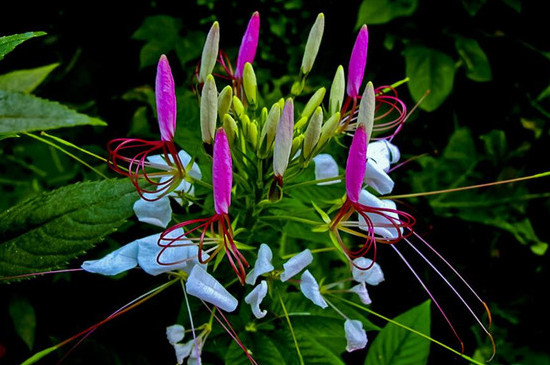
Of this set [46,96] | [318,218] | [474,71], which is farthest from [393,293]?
[46,96]

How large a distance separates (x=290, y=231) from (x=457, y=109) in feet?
2.86

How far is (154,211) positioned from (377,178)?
305mm

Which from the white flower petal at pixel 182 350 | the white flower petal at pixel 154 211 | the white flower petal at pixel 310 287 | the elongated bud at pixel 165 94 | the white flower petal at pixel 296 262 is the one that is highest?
the elongated bud at pixel 165 94

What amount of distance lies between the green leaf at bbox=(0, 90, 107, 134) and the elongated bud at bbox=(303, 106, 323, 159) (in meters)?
0.27

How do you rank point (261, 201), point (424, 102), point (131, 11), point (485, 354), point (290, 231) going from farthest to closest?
1. point (131, 11)
2. point (485, 354)
3. point (424, 102)
4. point (290, 231)
5. point (261, 201)

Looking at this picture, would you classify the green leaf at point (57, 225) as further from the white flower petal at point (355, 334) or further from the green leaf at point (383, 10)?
the green leaf at point (383, 10)

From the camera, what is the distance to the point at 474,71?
137 cm

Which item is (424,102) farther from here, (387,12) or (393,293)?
(393,293)

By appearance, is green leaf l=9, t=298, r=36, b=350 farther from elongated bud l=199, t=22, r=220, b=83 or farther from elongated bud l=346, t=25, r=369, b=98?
elongated bud l=346, t=25, r=369, b=98

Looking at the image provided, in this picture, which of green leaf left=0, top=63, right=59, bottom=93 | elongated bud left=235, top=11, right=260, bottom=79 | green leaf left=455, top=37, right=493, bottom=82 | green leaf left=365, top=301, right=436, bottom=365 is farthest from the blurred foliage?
elongated bud left=235, top=11, right=260, bottom=79

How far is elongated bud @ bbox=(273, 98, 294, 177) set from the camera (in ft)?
1.90

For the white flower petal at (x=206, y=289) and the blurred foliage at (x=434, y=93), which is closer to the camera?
the white flower petal at (x=206, y=289)

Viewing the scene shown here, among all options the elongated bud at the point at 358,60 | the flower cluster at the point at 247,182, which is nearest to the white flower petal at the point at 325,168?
the flower cluster at the point at 247,182

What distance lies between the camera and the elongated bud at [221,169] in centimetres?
54
